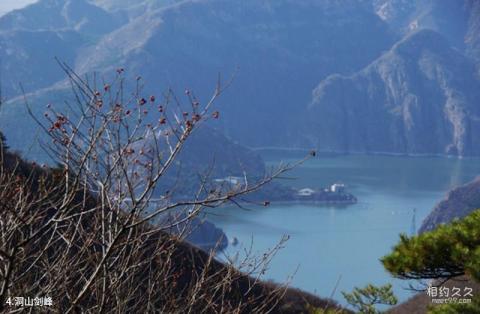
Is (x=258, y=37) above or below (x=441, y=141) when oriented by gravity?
above

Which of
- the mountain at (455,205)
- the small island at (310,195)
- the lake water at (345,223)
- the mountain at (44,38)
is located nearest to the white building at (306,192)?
the small island at (310,195)

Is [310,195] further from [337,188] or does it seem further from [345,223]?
[345,223]

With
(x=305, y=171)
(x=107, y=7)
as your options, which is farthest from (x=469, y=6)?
(x=305, y=171)

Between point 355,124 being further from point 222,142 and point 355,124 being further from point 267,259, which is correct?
point 267,259

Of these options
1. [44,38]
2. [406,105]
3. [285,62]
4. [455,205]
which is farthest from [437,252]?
[285,62]

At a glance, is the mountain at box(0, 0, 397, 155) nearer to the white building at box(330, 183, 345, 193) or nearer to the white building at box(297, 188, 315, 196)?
the white building at box(297, 188, 315, 196)

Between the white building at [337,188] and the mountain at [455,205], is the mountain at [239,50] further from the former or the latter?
the mountain at [455,205]
